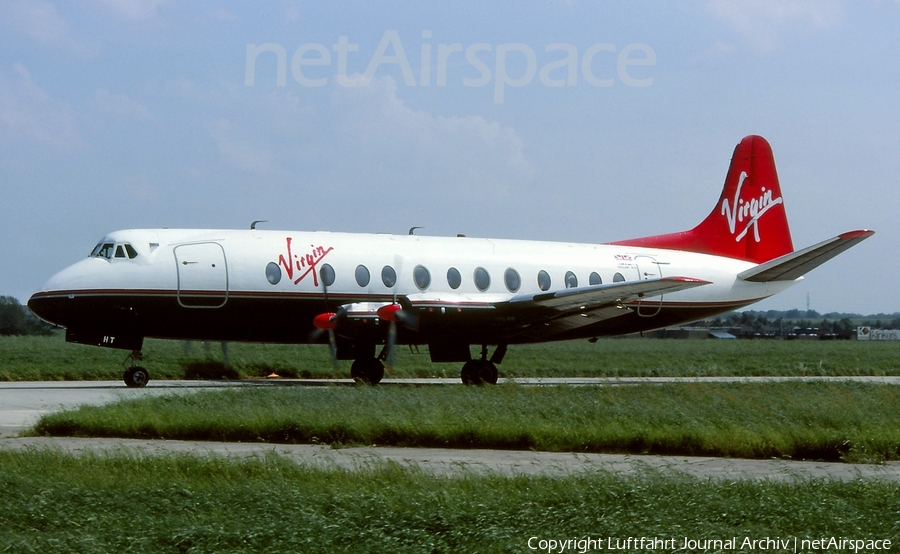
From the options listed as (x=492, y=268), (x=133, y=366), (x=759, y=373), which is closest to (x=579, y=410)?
(x=492, y=268)

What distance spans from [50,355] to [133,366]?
15.7 meters

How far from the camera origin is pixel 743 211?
32.9 metres

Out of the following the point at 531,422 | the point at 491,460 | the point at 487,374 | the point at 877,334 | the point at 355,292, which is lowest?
the point at 491,460

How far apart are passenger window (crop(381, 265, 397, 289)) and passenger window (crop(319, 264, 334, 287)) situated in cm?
133

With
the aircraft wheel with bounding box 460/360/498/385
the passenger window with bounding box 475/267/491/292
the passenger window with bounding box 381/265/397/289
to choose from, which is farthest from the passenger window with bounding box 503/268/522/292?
the passenger window with bounding box 381/265/397/289

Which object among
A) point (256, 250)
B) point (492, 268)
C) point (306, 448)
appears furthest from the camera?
point (492, 268)

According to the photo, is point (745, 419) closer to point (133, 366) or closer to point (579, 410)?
point (579, 410)

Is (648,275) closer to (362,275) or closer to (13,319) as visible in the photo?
(362,275)

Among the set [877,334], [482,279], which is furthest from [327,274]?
[877,334]

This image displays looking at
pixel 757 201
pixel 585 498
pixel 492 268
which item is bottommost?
pixel 585 498

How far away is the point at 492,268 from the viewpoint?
89.9ft

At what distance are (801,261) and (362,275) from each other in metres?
12.6

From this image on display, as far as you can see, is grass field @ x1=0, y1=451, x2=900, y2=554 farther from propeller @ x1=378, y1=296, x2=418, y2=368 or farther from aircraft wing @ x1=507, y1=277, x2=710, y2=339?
aircraft wing @ x1=507, y1=277, x2=710, y2=339

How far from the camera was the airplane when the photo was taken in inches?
949
